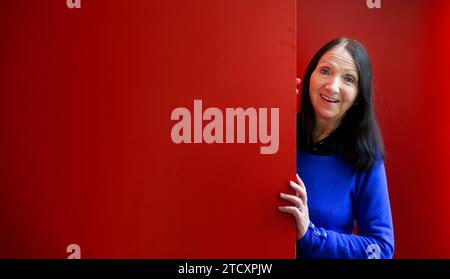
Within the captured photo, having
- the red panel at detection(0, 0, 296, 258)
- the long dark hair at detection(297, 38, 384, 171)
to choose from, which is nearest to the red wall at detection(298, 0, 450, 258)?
the long dark hair at detection(297, 38, 384, 171)

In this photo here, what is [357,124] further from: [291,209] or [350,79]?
[291,209]

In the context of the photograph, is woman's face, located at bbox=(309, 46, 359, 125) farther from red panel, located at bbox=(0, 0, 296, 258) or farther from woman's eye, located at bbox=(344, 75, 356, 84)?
red panel, located at bbox=(0, 0, 296, 258)

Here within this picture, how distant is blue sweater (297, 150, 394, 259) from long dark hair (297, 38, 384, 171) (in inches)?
1.5

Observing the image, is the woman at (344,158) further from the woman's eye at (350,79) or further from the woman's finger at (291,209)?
the woman's finger at (291,209)

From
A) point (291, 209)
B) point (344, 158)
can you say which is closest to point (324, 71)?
point (344, 158)

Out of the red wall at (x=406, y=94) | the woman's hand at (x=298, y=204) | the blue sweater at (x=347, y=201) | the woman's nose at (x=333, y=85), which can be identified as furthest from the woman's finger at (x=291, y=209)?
the red wall at (x=406, y=94)

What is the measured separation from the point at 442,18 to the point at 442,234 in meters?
0.94

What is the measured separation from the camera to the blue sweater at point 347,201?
144 centimetres

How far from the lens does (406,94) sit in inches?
72.8

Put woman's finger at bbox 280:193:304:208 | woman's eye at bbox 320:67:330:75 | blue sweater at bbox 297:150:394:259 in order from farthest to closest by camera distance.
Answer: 1. woman's eye at bbox 320:67:330:75
2. blue sweater at bbox 297:150:394:259
3. woman's finger at bbox 280:193:304:208

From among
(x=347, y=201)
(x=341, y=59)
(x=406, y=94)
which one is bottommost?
(x=347, y=201)

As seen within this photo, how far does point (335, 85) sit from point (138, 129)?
2.39 ft

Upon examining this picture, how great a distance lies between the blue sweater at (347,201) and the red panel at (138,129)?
0.93 feet

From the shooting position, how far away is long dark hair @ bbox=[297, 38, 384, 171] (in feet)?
4.92
